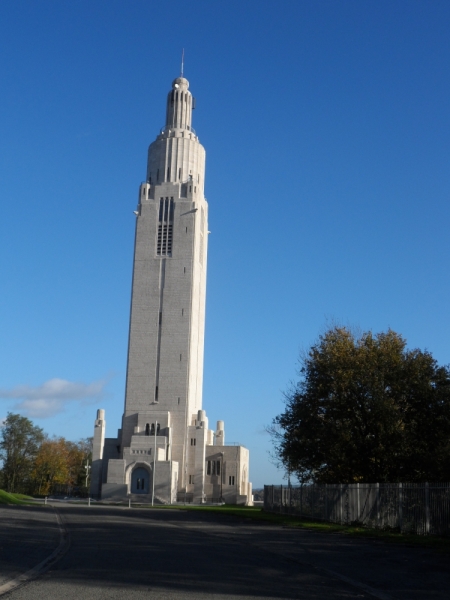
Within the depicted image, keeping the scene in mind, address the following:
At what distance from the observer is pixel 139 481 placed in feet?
243

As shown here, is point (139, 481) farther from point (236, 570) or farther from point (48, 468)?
point (236, 570)

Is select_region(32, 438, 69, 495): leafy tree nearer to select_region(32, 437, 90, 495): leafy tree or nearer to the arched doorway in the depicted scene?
select_region(32, 437, 90, 495): leafy tree

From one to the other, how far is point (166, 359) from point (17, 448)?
26945mm

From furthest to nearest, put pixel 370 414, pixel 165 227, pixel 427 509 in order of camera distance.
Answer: pixel 165 227, pixel 370 414, pixel 427 509

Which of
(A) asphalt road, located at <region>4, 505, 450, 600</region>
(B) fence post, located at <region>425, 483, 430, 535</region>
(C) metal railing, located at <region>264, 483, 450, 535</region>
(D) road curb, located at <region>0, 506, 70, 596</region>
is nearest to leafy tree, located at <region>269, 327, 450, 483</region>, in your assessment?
(C) metal railing, located at <region>264, 483, 450, 535</region>

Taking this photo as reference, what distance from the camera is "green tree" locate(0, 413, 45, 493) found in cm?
9150

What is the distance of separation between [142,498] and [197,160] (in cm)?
4227

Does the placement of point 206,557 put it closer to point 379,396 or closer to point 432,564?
point 432,564

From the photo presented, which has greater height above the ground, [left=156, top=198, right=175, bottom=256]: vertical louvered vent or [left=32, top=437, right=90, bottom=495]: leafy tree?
[left=156, top=198, right=175, bottom=256]: vertical louvered vent

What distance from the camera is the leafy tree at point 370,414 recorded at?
3250cm

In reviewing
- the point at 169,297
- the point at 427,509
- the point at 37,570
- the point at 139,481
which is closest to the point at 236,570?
the point at 37,570

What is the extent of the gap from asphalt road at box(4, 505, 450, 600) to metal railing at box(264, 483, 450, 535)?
3199 millimetres

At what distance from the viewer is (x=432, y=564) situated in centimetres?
1588

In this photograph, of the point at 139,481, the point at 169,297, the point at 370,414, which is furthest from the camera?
the point at 169,297
